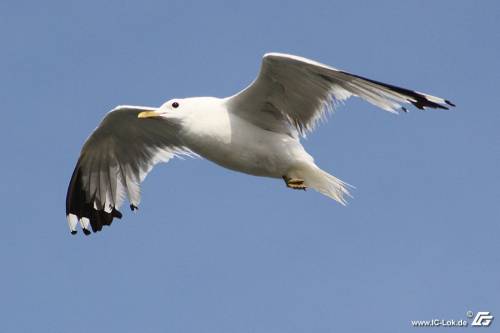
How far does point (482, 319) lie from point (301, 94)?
9.17 feet

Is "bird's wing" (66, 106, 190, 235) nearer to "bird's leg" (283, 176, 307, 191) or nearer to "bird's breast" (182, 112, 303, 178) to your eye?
"bird's breast" (182, 112, 303, 178)

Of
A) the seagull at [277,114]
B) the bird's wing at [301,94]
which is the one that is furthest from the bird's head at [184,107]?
the bird's wing at [301,94]

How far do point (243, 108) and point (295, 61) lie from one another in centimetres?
98

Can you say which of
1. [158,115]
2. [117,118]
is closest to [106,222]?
[117,118]

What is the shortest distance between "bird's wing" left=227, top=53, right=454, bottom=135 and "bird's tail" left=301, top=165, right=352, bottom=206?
46 cm

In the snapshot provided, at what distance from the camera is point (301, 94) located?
10602mm

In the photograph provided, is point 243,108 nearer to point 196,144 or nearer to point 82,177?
point 196,144

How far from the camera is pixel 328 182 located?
10867 mm

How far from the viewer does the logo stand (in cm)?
1022

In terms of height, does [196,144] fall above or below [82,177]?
above

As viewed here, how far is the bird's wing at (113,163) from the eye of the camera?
12266 mm

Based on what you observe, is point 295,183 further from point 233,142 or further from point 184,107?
point 184,107

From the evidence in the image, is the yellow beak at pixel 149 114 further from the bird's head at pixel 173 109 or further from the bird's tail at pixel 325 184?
the bird's tail at pixel 325 184

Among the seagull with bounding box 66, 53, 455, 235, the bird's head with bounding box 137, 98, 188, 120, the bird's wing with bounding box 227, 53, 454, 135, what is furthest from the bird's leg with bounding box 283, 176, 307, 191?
the bird's head with bounding box 137, 98, 188, 120
